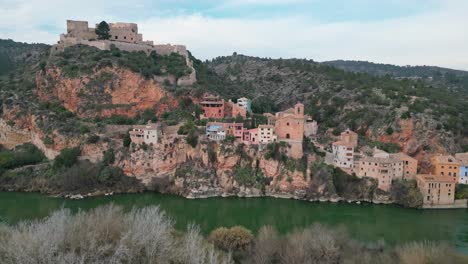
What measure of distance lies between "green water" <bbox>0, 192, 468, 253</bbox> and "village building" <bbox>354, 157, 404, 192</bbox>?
57.9 inches

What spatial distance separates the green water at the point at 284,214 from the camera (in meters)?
19.1

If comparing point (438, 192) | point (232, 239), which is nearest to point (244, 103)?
point (438, 192)

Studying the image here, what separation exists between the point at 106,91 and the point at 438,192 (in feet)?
70.2

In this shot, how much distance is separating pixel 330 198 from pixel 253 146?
506cm

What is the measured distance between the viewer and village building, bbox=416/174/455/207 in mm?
23094

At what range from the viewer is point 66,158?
26047 mm

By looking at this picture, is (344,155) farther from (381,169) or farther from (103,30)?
(103,30)

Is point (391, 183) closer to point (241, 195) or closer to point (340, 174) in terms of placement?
point (340, 174)

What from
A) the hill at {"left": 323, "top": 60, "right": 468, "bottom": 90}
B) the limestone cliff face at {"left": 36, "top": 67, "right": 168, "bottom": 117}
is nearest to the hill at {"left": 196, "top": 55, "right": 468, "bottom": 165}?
the limestone cliff face at {"left": 36, "top": 67, "right": 168, "bottom": 117}

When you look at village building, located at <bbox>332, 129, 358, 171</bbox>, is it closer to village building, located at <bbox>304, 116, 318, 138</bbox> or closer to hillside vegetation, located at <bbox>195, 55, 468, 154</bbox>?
village building, located at <bbox>304, 116, 318, 138</bbox>

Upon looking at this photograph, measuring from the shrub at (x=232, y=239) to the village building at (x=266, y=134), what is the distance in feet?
37.6

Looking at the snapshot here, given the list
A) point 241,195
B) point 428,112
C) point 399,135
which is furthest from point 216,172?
point 428,112

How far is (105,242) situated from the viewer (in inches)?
356

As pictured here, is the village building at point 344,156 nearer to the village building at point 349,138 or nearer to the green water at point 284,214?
the village building at point 349,138
